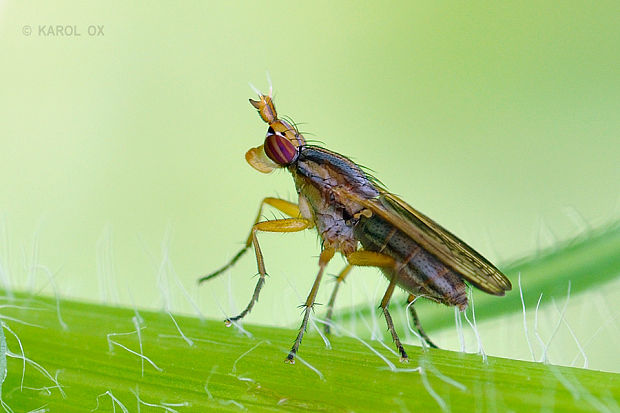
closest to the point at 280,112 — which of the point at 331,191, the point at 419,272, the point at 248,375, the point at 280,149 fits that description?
the point at 280,149

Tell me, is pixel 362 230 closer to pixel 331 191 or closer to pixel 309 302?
pixel 331 191

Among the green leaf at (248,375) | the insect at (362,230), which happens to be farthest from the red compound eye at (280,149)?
the green leaf at (248,375)

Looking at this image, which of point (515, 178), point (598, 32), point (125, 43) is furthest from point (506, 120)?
point (125, 43)

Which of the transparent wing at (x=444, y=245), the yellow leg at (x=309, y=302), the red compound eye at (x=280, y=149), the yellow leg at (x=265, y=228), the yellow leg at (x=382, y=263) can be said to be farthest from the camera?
the red compound eye at (x=280, y=149)

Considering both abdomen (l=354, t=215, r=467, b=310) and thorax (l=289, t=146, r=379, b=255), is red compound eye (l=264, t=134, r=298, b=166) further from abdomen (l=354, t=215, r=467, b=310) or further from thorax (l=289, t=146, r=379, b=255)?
abdomen (l=354, t=215, r=467, b=310)

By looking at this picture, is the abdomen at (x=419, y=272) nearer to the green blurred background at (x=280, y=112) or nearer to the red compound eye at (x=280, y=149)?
the red compound eye at (x=280, y=149)

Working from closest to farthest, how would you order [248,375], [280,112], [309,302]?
[248,375], [309,302], [280,112]

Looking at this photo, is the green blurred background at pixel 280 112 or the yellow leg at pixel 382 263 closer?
the yellow leg at pixel 382 263
